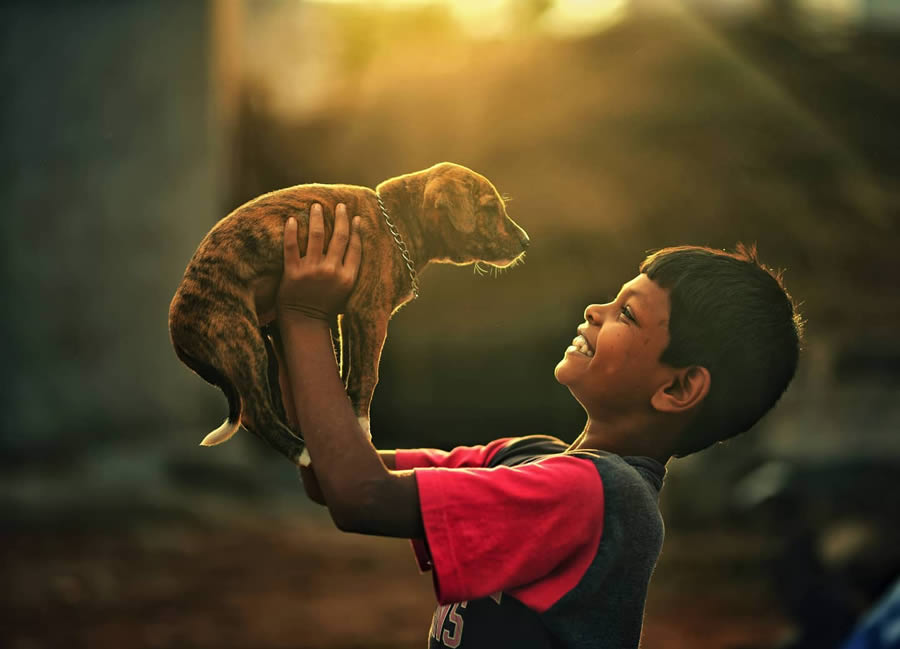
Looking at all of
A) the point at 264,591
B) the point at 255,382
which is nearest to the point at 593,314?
the point at 255,382

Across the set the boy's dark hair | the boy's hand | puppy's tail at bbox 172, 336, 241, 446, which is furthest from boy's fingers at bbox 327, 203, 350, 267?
the boy's dark hair

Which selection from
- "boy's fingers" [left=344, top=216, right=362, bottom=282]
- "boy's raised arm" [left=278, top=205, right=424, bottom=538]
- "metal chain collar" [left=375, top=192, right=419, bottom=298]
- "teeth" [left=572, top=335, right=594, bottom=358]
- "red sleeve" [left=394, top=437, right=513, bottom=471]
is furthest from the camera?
"red sleeve" [left=394, top=437, right=513, bottom=471]

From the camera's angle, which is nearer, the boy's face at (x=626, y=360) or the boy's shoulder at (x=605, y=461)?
the boy's shoulder at (x=605, y=461)

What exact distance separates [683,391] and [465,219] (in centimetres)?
58

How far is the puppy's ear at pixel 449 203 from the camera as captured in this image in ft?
6.54

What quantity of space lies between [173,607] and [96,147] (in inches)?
192

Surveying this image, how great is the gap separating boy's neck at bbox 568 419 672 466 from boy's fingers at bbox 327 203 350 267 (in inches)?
26.6

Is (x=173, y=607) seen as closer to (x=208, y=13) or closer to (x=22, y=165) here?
(x=22, y=165)

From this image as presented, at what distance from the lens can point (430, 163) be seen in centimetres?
948

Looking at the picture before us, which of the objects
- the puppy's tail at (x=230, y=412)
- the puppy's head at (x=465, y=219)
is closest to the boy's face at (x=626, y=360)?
the puppy's head at (x=465, y=219)

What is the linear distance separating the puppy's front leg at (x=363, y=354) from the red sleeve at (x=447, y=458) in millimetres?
362

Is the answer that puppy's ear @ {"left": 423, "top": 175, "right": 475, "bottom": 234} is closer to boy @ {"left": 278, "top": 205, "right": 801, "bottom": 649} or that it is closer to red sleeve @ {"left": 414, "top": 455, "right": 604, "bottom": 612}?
boy @ {"left": 278, "top": 205, "right": 801, "bottom": 649}

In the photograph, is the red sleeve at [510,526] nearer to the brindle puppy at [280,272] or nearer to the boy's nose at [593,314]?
the brindle puppy at [280,272]

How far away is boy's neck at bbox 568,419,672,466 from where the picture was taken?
2078 mm
